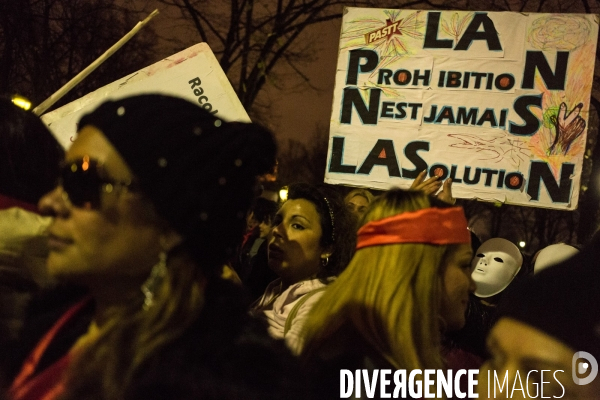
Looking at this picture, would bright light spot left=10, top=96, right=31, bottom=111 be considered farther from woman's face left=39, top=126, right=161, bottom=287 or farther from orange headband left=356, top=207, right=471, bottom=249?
orange headband left=356, top=207, right=471, bottom=249

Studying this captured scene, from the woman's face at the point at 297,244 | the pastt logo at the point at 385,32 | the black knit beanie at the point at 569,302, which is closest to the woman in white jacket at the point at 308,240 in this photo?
the woman's face at the point at 297,244

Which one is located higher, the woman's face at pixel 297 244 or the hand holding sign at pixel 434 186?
the hand holding sign at pixel 434 186

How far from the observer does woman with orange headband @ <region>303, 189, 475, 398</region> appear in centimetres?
181

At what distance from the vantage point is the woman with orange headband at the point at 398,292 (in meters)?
1.81

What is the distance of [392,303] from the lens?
6.23 ft

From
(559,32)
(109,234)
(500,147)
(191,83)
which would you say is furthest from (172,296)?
(559,32)

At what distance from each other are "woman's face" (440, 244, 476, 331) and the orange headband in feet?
0.17

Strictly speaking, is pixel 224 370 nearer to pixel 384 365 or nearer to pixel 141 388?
pixel 141 388

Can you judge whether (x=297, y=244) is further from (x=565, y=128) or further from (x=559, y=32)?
(x=559, y=32)

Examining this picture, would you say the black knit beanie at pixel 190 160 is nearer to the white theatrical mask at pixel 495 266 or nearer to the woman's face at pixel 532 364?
the woman's face at pixel 532 364

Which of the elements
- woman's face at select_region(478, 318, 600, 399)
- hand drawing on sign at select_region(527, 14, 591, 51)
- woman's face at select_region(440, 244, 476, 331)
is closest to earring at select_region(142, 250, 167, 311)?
woman's face at select_region(478, 318, 600, 399)

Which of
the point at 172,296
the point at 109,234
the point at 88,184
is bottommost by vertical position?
the point at 172,296

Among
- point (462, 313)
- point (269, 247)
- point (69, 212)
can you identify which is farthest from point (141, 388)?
point (269, 247)

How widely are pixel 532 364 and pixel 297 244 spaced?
5.95ft
